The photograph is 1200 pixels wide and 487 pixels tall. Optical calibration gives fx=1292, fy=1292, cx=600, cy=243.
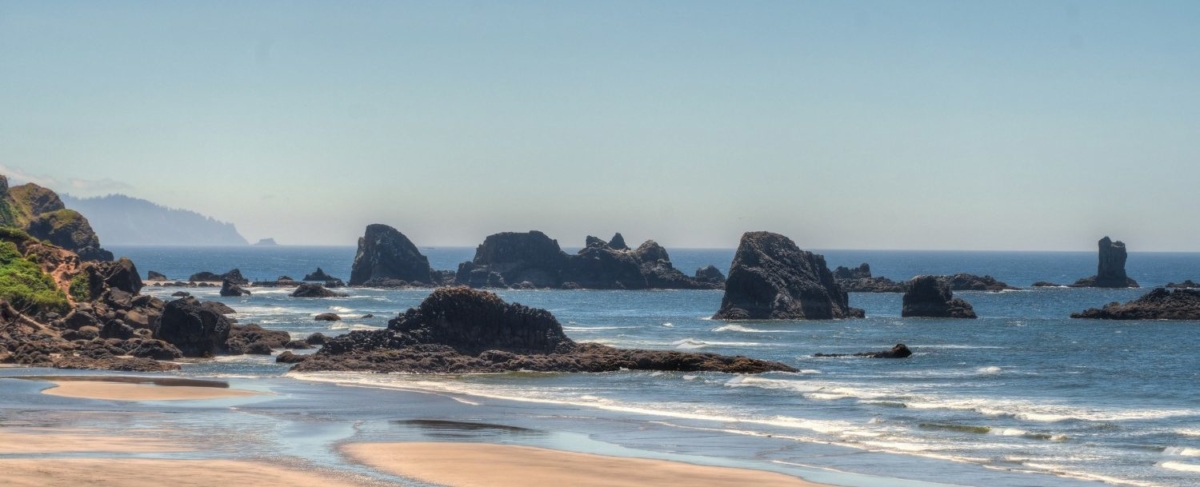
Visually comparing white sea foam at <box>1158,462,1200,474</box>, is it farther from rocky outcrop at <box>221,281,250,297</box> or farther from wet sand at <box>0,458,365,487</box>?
rocky outcrop at <box>221,281,250,297</box>

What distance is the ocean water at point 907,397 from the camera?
30500mm

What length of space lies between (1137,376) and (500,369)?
26316mm

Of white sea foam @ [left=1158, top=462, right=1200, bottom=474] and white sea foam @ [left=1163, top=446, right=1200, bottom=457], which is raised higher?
white sea foam @ [left=1163, top=446, right=1200, bottom=457]

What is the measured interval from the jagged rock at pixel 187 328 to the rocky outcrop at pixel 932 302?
194 feet

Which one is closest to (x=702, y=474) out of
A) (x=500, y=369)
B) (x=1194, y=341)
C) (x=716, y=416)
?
(x=716, y=416)

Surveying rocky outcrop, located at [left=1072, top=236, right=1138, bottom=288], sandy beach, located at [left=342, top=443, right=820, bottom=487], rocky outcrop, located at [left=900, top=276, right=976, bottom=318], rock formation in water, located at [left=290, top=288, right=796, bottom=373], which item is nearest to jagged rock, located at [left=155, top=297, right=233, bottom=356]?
rock formation in water, located at [left=290, top=288, right=796, bottom=373]

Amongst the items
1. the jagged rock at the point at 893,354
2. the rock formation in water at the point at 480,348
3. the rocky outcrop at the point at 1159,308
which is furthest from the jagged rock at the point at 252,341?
the rocky outcrop at the point at 1159,308

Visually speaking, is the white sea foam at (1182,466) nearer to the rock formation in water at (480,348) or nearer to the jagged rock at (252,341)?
the rock formation in water at (480,348)

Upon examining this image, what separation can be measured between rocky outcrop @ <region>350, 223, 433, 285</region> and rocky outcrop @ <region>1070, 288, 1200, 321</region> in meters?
88.1

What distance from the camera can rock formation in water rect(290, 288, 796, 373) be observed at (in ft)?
173

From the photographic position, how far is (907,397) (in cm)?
4356

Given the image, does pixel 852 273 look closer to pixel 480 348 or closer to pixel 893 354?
pixel 893 354

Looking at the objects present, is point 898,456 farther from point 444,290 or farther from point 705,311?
point 705,311

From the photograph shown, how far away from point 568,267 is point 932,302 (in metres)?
75.7
